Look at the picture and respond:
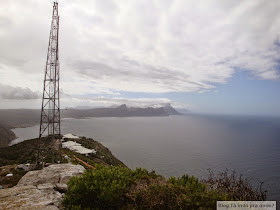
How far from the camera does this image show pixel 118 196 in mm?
7852

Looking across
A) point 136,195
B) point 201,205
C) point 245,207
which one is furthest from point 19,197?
point 245,207

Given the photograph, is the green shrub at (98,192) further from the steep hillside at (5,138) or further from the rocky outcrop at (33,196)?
the steep hillside at (5,138)

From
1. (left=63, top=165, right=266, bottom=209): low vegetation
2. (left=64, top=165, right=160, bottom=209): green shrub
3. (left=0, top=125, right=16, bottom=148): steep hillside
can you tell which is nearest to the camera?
(left=63, top=165, right=266, bottom=209): low vegetation

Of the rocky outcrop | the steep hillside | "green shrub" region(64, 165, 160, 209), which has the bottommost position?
the steep hillside

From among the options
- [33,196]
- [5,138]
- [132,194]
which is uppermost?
[132,194]

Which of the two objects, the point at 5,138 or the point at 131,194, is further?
the point at 5,138

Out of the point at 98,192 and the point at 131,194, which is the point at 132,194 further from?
the point at 98,192

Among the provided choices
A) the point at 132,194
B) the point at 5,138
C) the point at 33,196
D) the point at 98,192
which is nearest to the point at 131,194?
the point at 132,194

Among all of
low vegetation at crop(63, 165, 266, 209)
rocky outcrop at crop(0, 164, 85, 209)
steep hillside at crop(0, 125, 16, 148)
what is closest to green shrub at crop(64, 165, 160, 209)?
low vegetation at crop(63, 165, 266, 209)

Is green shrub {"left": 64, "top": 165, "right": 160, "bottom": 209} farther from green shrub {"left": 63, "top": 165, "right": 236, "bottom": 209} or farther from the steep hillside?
the steep hillside

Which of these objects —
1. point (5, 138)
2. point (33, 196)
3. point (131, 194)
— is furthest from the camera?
point (5, 138)

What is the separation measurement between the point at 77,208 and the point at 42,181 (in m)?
7.02

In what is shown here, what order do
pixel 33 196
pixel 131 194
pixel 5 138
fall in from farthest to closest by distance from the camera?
pixel 5 138 → pixel 33 196 → pixel 131 194

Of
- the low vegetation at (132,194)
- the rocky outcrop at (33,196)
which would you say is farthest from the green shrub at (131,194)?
the rocky outcrop at (33,196)
